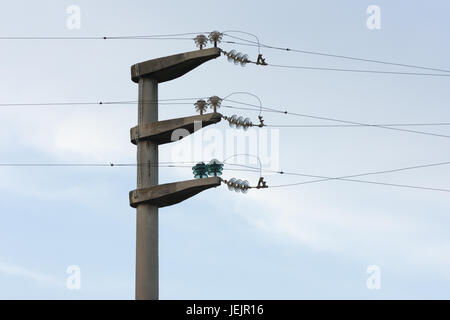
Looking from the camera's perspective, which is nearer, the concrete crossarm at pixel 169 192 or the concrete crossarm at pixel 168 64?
the concrete crossarm at pixel 169 192

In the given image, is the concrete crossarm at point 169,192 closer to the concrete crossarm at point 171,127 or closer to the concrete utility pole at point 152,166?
the concrete utility pole at point 152,166

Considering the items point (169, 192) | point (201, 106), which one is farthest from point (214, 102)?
point (169, 192)

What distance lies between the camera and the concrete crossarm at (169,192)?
53.6m

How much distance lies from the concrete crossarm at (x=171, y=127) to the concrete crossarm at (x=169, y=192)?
196cm

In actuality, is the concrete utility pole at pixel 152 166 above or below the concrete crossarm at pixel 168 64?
below

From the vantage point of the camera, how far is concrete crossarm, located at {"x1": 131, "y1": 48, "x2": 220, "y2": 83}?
183ft

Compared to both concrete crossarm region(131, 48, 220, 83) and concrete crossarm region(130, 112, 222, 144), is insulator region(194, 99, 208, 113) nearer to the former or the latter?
concrete crossarm region(130, 112, 222, 144)

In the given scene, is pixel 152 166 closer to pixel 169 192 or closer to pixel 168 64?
pixel 169 192

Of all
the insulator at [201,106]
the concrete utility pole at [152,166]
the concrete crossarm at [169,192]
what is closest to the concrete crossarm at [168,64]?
the concrete utility pole at [152,166]

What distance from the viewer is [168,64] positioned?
5606cm

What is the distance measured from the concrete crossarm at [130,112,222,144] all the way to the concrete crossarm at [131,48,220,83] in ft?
8.45
